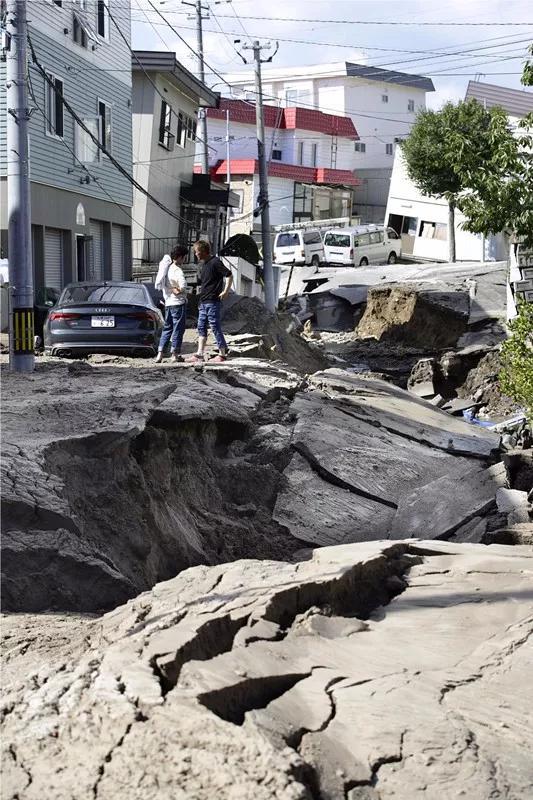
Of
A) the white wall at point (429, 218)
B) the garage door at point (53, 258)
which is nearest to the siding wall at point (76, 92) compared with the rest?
the garage door at point (53, 258)

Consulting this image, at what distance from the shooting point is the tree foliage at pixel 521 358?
448 inches

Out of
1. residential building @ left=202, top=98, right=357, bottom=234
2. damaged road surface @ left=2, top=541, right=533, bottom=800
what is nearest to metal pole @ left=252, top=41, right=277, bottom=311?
residential building @ left=202, top=98, right=357, bottom=234

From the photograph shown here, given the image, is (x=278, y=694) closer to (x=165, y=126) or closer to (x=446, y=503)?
(x=446, y=503)

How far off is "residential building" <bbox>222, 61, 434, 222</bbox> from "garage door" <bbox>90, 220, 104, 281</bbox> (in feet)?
134

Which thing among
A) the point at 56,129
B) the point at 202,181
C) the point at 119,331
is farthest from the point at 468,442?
the point at 202,181

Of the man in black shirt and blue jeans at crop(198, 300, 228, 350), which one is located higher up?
the man in black shirt

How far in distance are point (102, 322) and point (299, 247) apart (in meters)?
30.5

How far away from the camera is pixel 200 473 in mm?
10727

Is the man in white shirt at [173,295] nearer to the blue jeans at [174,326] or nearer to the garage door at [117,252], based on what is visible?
the blue jeans at [174,326]

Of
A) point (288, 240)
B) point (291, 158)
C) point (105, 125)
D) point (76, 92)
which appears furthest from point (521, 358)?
point (291, 158)

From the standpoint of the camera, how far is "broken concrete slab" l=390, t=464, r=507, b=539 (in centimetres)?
1104

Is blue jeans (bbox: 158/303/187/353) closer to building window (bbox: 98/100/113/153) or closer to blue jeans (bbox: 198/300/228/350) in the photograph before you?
blue jeans (bbox: 198/300/228/350)

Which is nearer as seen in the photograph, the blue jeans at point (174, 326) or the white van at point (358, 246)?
the blue jeans at point (174, 326)

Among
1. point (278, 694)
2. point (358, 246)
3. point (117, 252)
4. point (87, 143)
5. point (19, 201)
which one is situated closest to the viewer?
point (278, 694)
